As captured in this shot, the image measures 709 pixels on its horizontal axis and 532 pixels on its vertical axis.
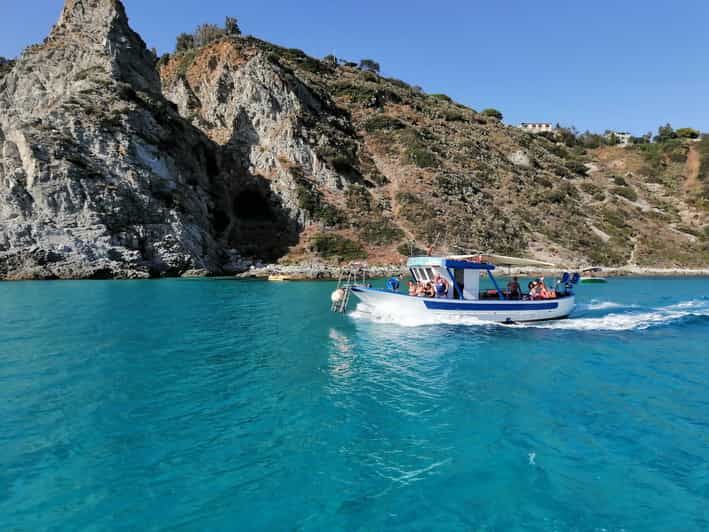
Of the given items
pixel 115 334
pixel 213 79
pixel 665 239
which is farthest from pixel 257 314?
pixel 665 239

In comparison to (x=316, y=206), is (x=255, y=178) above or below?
above

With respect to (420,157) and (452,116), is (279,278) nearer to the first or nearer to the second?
(420,157)

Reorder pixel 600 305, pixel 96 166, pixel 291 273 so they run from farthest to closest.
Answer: pixel 291 273 → pixel 96 166 → pixel 600 305

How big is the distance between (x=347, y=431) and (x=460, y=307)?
559 inches

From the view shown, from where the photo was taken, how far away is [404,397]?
11.8 metres

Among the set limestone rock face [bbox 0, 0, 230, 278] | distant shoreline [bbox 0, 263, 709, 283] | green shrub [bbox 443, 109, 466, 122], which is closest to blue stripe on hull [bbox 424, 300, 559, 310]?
distant shoreline [bbox 0, 263, 709, 283]

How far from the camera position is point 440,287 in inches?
886

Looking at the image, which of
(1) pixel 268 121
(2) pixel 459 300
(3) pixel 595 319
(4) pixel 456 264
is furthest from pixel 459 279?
(1) pixel 268 121

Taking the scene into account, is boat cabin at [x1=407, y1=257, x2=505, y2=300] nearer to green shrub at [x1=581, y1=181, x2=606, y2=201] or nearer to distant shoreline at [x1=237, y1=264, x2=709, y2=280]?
distant shoreline at [x1=237, y1=264, x2=709, y2=280]

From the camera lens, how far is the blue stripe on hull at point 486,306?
22.1m

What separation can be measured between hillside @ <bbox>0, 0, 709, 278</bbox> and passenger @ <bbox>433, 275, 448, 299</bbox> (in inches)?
1430

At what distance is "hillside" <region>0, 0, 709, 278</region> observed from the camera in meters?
48.2

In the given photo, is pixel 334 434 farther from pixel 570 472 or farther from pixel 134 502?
pixel 570 472

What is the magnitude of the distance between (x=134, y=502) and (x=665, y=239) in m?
91.6
